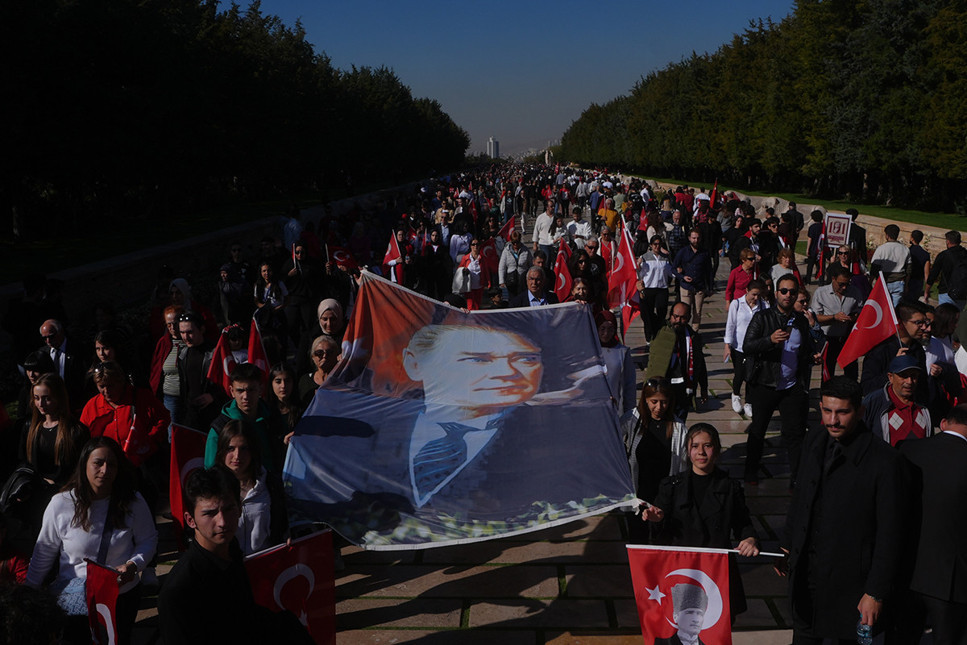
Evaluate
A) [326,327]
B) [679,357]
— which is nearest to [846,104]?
[679,357]

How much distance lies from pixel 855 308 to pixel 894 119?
91.5 feet

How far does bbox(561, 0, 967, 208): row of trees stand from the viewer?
30.0 meters

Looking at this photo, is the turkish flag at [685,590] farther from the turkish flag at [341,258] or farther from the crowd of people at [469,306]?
the turkish flag at [341,258]

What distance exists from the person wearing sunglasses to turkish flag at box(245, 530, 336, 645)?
429 cm

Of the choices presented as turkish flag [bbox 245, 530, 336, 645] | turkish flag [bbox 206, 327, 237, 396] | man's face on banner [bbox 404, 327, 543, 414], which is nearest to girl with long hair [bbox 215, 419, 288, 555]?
turkish flag [bbox 245, 530, 336, 645]

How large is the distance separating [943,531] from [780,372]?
10.8ft

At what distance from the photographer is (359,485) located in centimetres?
561

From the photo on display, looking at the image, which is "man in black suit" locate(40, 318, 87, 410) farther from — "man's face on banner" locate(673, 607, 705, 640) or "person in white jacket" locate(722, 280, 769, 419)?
"person in white jacket" locate(722, 280, 769, 419)

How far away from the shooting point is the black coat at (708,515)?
4.80 m

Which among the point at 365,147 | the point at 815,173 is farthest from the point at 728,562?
the point at 365,147

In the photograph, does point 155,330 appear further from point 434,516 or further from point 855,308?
point 855,308

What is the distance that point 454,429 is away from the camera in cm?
627

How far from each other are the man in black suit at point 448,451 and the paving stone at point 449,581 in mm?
848

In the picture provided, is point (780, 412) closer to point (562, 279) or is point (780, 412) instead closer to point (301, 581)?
point (301, 581)
